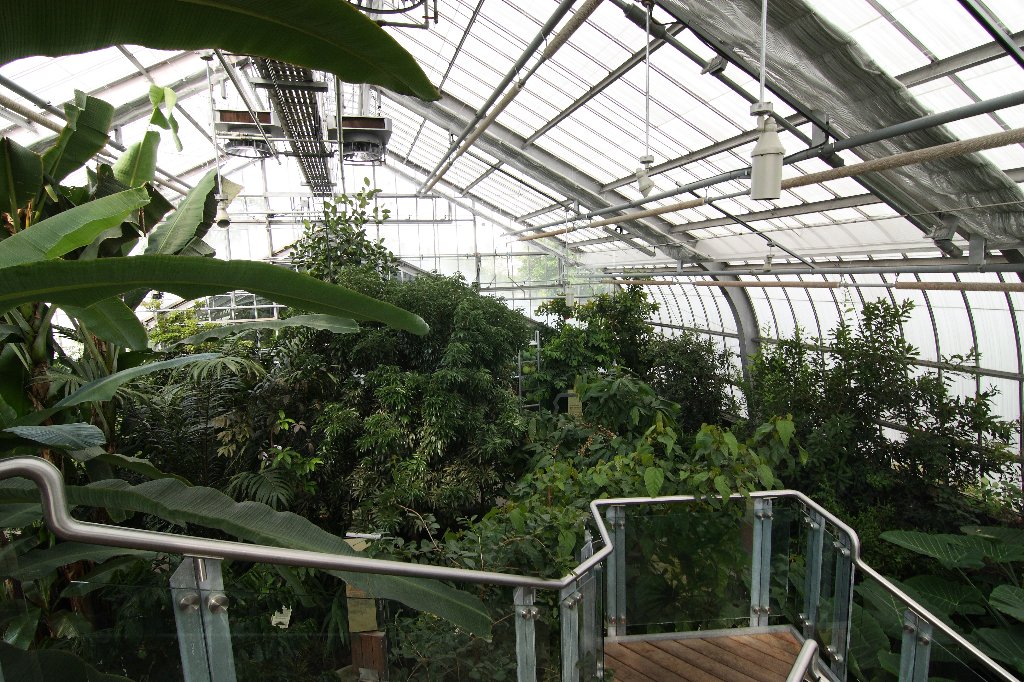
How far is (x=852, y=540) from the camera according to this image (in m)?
3.09

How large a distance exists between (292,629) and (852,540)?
2.69m

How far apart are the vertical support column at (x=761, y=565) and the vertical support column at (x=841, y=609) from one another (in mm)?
427

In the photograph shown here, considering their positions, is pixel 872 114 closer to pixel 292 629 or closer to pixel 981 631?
pixel 981 631

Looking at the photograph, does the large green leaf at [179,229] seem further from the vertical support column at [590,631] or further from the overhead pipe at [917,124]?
the overhead pipe at [917,124]

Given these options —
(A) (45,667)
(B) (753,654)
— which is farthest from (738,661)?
(A) (45,667)

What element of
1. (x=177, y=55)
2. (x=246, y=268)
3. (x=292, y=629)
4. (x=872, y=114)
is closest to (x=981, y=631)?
(x=872, y=114)

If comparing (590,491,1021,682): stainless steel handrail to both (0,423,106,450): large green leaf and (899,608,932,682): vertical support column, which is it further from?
(0,423,106,450): large green leaf

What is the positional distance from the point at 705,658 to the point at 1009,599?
8.61 feet

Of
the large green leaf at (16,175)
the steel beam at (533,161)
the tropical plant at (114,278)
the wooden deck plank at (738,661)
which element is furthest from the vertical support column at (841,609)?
the steel beam at (533,161)

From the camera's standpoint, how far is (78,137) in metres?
2.59

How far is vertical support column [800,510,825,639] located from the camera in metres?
→ 3.45

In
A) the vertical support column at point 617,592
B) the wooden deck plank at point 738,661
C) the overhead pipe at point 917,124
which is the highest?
the overhead pipe at point 917,124

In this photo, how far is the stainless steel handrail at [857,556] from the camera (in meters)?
2.25

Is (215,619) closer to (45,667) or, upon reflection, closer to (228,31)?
(45,667)
